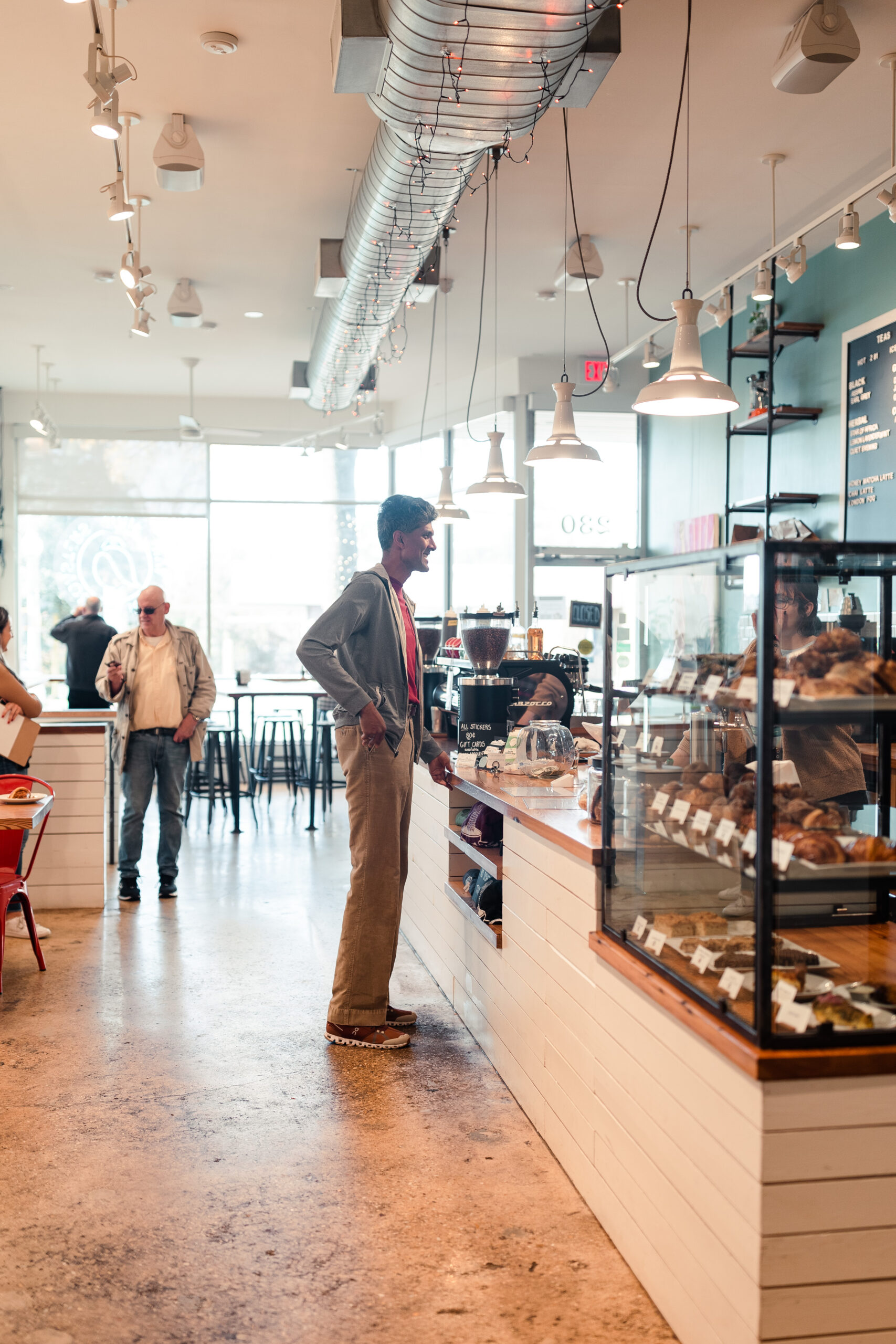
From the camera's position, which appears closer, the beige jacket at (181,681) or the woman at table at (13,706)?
the woman at table at (13,706)

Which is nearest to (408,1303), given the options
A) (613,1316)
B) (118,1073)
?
(613,1316)

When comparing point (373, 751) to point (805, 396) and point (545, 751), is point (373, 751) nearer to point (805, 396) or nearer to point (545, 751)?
point (545, 751)

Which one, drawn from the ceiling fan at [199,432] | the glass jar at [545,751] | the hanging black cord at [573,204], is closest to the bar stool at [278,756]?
the ceiling fan at [199,432]

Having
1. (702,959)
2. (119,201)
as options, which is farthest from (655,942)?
(119,201)

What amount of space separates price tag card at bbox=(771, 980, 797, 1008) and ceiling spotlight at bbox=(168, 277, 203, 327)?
6.66m

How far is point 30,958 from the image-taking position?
4906 millimetres

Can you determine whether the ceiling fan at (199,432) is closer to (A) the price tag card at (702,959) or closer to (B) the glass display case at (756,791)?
(B) the glass display case at (756,791)

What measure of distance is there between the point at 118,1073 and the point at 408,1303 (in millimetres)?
1611

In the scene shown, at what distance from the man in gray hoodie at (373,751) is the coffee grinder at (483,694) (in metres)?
0.56

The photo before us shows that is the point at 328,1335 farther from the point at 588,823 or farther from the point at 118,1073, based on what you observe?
the point at 118,1073

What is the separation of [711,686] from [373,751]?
170 cm

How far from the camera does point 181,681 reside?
20.3ft

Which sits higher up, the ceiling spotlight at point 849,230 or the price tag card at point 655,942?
the ceiling spotlight at point 849,230

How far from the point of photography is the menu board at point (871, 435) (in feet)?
19.9
